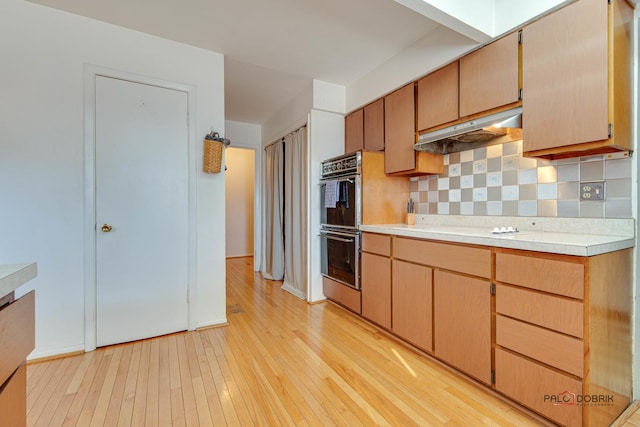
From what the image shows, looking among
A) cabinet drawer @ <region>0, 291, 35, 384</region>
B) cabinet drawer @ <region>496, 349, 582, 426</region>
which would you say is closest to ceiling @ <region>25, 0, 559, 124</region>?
cabinet drawer @ <region>496, 349, 582, 426</region>

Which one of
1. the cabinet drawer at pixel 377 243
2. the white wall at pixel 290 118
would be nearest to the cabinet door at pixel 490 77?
the cabinet drawer at pixel 377 243

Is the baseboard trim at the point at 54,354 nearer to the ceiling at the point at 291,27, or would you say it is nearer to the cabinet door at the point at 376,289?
the cabinet door at the point at 376,289

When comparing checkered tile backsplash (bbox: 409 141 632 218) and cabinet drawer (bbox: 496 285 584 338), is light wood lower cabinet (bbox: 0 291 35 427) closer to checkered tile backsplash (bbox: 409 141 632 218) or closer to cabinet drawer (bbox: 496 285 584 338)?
cabinet drawer (bbox: 496 285 584 338)

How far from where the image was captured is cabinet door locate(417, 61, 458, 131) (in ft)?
7.24

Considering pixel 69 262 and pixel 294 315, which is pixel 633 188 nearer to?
pixel 294 315

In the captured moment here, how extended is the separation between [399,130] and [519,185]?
1.11 m

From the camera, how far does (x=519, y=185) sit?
208 cm

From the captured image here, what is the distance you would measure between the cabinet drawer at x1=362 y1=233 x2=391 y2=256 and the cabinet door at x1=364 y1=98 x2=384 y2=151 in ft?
3.13

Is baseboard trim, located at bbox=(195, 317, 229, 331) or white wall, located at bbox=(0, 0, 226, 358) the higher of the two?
white wall, located at bbox=(0, 0, 226, 358)

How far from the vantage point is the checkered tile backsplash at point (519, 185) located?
5.43 feet

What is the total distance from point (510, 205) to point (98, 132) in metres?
3.22

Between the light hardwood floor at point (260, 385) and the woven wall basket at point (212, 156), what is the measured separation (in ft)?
4.81

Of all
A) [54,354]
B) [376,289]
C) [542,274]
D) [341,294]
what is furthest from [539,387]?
[54,354]

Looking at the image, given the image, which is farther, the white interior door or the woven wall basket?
the woven wall basket
